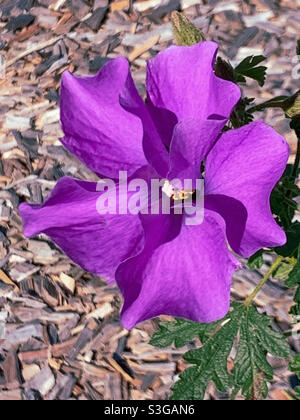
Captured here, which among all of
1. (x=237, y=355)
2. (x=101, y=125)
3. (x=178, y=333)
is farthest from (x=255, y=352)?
(x=101, y=125)

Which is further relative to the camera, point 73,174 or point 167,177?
point 73,174

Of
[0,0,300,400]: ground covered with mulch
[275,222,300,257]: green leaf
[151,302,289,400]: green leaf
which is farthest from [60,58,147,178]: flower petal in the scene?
[0,0,300,400]: ground covered with mulch

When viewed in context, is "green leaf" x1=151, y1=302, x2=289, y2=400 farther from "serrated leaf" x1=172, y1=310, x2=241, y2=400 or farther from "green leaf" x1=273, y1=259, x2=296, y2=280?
"green leaf" x1=273, y1=259, x2=296, y2=280

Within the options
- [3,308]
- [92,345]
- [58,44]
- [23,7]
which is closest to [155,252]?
[92,345]

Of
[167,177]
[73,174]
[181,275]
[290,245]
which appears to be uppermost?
[167,177]

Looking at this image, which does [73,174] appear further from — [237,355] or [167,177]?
[167,177]

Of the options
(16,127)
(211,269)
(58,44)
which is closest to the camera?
(211,269)

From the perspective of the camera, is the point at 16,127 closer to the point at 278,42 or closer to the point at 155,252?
the point at 278,42

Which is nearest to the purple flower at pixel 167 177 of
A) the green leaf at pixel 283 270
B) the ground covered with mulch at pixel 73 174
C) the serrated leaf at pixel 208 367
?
the serrated leaf at pixel 208 367
